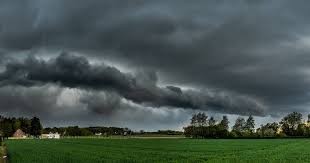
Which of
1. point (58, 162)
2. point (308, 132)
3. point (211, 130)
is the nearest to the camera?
point (58, 162)

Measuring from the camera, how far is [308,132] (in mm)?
165625

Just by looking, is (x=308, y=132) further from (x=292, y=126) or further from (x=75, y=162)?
(x=75, y=162)

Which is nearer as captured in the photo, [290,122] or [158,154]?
[158,154]

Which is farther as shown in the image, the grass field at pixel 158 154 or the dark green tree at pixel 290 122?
the dark green tree at pixel 290 122

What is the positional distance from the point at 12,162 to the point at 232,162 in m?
20.1

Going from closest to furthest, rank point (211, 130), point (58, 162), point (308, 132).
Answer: point (58, 162) < point (308, 132) < point (211, 130)

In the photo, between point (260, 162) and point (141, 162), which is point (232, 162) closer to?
point (260, 162)

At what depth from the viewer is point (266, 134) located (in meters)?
171

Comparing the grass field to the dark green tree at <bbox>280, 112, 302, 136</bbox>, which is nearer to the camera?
the grass field

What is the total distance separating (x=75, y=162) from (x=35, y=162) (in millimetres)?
3425

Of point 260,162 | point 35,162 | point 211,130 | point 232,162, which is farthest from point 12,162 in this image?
point 211,130

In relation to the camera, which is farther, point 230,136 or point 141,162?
point 230,136

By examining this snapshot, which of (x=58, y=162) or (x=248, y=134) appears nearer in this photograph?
(x=58, y=162)

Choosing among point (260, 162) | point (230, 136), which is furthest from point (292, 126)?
point (260, 162)
